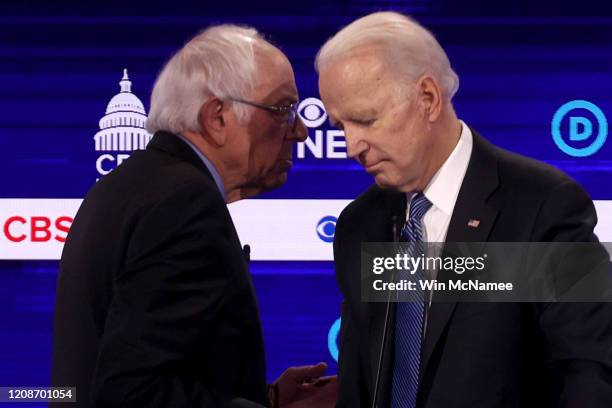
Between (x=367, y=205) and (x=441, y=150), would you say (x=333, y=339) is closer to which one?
(x=367, y=205)

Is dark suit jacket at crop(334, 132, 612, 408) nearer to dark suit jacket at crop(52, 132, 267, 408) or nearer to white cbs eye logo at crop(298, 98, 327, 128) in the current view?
dark suit jacket at crop(52, 132, 267, 408)

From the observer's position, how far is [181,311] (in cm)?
190

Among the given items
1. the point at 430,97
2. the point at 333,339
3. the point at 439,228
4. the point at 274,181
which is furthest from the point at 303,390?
the point at 333,339

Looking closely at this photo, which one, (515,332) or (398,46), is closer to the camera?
(515,332)

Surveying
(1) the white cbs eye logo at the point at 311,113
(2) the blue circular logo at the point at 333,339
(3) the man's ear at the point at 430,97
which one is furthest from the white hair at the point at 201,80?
(2) the blue circular logo at the point at 333,339

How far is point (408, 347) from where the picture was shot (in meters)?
2.00

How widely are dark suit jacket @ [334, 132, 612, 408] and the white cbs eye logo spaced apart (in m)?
1.52

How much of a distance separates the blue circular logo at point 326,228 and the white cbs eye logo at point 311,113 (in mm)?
339

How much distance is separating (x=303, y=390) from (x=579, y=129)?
1580 mm

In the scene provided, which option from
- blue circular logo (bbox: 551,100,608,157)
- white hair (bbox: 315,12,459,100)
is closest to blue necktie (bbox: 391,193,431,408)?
white hair (bbox: 315,12,459,100)

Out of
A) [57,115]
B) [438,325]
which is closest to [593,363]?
[438,325]

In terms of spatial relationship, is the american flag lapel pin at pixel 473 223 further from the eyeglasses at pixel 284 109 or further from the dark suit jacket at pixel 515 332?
the eyeglasses at pixel 284 109

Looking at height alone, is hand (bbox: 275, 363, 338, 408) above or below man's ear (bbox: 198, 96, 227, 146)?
below

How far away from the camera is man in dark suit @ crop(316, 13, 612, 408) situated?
1891 mm
